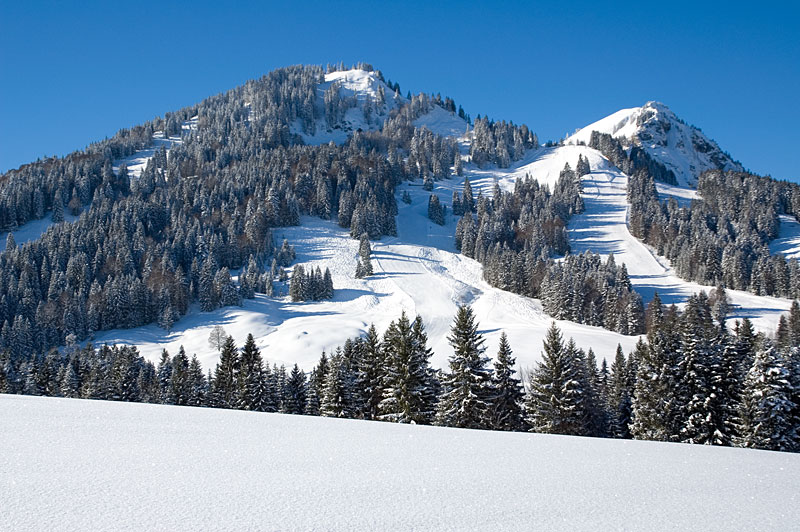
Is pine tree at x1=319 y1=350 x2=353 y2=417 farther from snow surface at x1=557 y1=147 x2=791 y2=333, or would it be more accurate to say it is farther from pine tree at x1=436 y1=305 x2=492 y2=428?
snow surface at x1=557 y1=147 x2=791 y2=333

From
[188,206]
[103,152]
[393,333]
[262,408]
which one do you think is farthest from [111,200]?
[393,333]

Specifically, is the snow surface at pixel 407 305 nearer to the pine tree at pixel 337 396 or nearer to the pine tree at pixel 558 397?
the pine tree at pixel 558 397

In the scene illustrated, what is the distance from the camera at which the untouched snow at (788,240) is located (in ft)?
447

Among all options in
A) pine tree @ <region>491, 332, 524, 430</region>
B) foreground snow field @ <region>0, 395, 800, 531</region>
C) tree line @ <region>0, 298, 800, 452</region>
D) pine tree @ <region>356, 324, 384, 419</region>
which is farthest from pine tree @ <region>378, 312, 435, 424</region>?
foreground snow field @ <region>0, 395, 800, 531</region>

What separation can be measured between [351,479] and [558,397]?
84.4 feet

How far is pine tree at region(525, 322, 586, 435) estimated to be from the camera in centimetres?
2931

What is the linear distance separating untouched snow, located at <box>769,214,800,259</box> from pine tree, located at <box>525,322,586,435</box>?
136 m

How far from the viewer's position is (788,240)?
475ft

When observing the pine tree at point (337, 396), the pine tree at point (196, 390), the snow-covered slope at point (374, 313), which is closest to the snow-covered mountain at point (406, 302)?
the snow-covered slope at point (374, 313)

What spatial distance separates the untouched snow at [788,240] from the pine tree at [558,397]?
135990 mm

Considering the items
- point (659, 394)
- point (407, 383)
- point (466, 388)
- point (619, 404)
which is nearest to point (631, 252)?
point (619, 404)

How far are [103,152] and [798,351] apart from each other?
228 metres

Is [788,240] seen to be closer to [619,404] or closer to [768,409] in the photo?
[619,404]

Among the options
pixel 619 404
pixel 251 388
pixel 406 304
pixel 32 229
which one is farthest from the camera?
pixel 32 229
